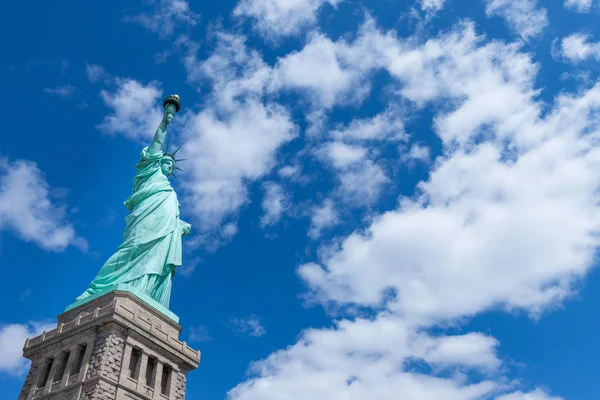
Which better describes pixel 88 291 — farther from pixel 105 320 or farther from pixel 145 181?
pixel 145 181

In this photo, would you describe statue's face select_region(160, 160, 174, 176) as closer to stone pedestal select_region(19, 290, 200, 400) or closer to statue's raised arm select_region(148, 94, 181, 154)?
statue's raised arm select_region(148, 94, 181, 154)

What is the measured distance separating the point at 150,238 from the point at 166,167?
868cm

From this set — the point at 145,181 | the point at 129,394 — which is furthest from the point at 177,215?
the point at 129,394

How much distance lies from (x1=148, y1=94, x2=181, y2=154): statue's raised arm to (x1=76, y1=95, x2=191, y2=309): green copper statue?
0.32ft

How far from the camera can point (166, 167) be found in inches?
2096

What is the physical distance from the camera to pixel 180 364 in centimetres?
4212

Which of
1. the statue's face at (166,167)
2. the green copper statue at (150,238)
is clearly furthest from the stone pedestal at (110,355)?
the statue's face at (166,167)

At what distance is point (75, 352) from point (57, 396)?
9.17 feet

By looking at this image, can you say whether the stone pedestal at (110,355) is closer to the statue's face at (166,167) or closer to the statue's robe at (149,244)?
the statue's robe at (149,244)

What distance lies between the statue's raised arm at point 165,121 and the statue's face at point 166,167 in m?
1.24

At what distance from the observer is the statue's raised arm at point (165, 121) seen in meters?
54.2

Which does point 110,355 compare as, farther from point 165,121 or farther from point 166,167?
point 165,121

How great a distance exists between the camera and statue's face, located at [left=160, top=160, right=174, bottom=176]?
174 feet

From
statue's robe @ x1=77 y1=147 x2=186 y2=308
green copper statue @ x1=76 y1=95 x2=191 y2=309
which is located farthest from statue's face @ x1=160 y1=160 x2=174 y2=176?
statue's robe @ x1=77 y1=147 x2=186 y2=308
